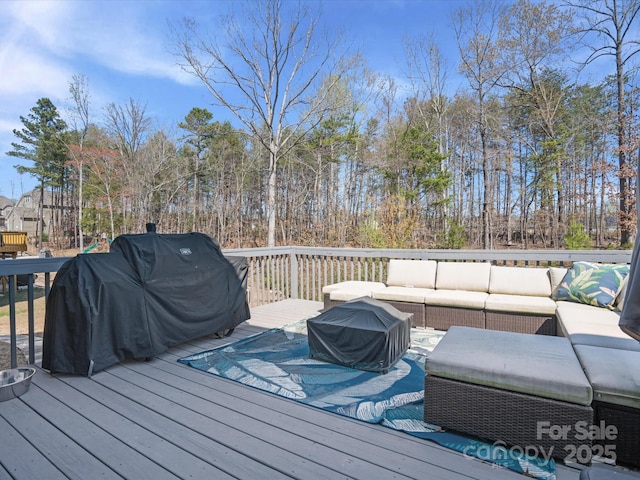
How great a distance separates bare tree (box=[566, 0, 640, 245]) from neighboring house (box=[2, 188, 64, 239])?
2711cm

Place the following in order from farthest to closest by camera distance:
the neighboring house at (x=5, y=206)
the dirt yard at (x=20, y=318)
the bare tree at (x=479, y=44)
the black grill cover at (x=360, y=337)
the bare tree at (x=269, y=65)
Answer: the neighboring house at (x=5, y=206) → the bare tree at (x=479, y=44) → the bare tree at (x=269, y=65) → the dirt yard at (x=20, y=318) → the black grill cover at (x=360, y=337)

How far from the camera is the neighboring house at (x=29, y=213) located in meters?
21.8

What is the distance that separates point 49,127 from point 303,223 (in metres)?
15.4

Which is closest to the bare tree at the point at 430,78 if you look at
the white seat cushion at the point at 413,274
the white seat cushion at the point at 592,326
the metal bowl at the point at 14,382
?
the white seat cushion at the point at 413,274

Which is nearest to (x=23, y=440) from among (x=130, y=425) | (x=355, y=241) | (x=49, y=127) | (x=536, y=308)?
(x=130, y=425)

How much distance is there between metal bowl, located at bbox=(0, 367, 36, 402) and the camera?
87.9 inches

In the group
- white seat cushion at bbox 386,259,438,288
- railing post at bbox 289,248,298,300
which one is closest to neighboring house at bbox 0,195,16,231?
railing post at bbox 289,248,298,300

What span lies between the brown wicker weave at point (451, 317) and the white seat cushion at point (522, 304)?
0.16m

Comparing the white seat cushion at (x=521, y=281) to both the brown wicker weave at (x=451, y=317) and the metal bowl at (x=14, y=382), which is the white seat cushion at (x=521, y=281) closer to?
the brown wicker weave at (x=451, y=317)

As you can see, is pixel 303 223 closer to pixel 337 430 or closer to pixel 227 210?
pixel 227 210

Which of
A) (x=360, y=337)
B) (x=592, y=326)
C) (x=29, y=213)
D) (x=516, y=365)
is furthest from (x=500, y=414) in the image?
(x=29, y=213)

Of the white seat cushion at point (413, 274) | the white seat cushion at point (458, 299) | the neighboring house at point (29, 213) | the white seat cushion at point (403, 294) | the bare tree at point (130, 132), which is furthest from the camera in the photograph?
the neighboring house at point (29, 213)

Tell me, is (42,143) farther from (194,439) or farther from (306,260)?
(194,439)

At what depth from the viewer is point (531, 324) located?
3.49 meters
